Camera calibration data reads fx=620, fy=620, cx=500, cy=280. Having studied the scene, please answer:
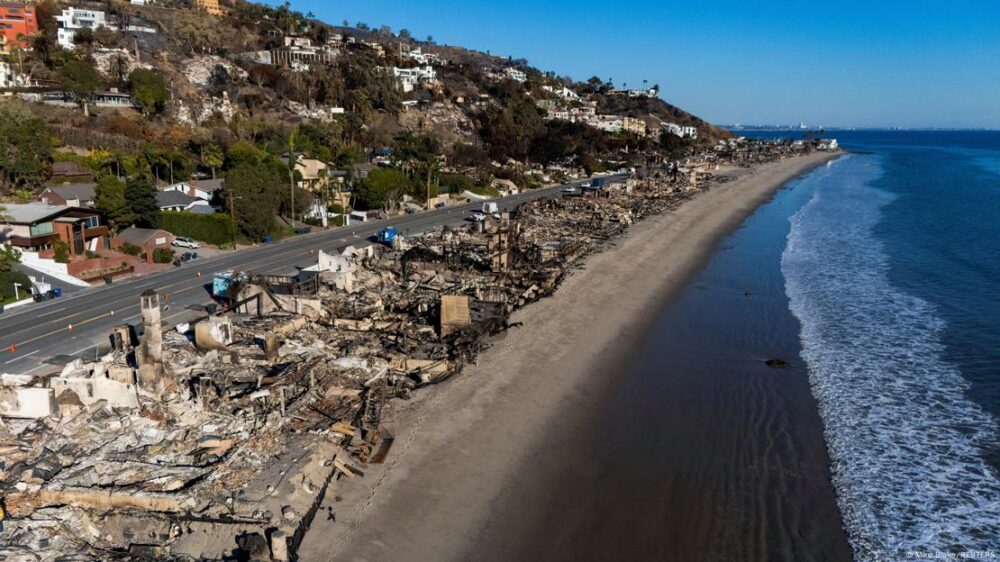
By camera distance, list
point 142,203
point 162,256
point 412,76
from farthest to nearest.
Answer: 1. point 412,76
2. point 142,203
3. point 162,256

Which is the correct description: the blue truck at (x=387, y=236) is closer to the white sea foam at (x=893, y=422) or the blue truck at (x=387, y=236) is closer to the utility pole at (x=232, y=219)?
the utility pole at (x=232, y=219)

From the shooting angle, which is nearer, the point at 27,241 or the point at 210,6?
the point at 27,241

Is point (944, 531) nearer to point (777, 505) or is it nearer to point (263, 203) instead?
point (777, 505)

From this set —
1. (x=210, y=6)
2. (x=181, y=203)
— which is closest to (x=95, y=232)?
(x=181, y=203)

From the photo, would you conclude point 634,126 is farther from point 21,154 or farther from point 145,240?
point 145,240

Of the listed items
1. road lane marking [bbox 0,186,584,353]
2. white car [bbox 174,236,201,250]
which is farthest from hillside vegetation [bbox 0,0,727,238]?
road lane marking [bbox 0,186,584,353]

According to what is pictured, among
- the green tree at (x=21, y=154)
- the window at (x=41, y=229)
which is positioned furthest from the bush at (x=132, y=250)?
the green tree at (x=21, y=154)
